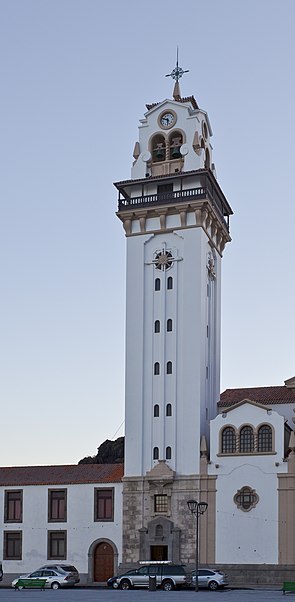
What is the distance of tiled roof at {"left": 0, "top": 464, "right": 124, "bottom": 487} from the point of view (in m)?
64.4

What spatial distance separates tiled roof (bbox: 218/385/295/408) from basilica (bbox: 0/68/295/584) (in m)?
0.09

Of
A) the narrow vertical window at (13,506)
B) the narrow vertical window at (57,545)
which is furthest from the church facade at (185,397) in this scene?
the narrow vertical window at (13,506)

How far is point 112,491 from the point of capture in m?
63.5

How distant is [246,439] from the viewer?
199 ft

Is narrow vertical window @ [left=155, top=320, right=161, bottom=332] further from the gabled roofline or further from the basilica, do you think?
the gabled roofline

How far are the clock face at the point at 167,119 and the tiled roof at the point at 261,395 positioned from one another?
19945 mm

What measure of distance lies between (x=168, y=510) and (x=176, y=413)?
248 inches

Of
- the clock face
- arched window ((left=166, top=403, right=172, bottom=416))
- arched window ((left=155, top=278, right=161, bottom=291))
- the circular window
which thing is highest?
the clock face

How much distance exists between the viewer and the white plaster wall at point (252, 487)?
58.2 meters

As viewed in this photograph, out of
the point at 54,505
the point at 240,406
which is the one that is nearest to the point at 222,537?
the point at 240,406

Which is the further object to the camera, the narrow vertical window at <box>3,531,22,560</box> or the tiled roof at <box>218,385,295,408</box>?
the narrow vertical window at <box>3,531,22,560</box>

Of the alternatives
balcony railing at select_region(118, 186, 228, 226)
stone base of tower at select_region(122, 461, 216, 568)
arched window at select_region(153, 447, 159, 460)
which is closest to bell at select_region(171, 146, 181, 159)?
balcony railing at select_region(118, 186, 228, 226)

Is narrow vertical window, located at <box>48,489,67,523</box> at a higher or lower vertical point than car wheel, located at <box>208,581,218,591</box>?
higher

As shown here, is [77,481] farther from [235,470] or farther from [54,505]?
[235,470]
